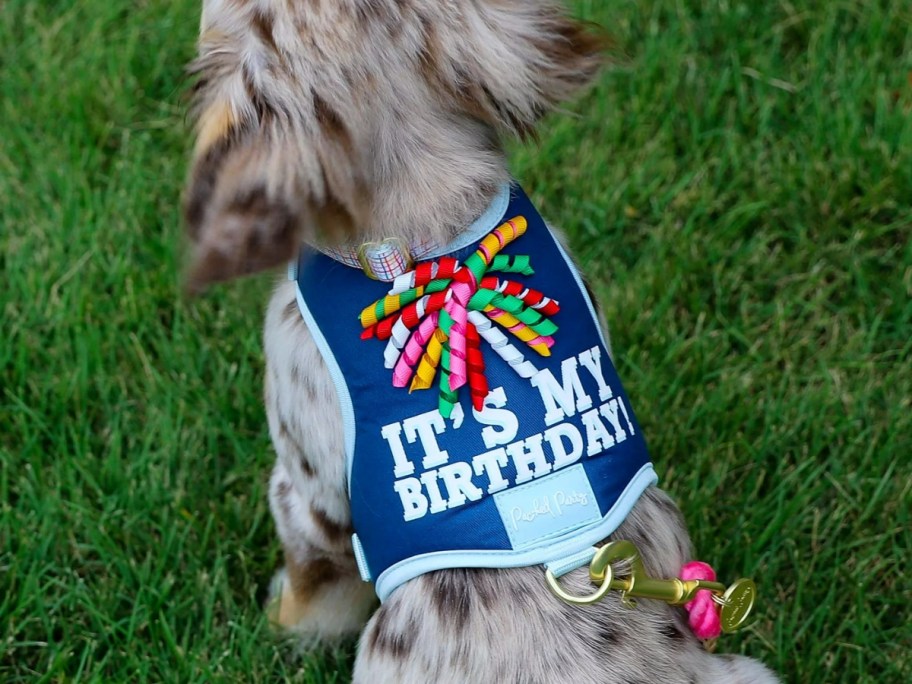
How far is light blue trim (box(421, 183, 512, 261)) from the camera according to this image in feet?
6.06

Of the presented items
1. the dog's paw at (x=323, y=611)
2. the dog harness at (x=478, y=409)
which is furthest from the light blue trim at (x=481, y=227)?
the dog's paw at (x=323, y=611)

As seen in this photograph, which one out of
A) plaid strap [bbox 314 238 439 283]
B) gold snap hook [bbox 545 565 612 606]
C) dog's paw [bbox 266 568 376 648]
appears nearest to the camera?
gold snap hook [bbox 545 565 612 606]

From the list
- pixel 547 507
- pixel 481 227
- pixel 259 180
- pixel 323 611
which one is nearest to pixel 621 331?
pixel 323 611

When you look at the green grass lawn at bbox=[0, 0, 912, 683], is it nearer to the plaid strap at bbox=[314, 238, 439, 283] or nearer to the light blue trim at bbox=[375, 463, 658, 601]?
the plaid strap at bbox=[314, 238, 439, 283]

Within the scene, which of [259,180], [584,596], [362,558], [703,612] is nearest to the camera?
[259,180]

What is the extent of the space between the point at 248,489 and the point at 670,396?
1147mm

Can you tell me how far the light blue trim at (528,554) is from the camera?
5.70 ft

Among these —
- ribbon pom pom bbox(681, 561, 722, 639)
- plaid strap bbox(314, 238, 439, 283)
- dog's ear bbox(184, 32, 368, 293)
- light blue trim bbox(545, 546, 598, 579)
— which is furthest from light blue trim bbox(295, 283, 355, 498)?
ribbon pom pom bbox(681, 561, 722, 639)

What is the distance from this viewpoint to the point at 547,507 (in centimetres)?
175

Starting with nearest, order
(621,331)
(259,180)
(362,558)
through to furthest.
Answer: (259,180)
(362,558)
(621,331)

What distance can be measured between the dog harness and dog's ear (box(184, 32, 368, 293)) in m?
0.22

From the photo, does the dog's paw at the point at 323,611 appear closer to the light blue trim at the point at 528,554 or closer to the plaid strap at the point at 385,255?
the light blue trim at the point at 528,554

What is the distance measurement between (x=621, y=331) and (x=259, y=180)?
1.73 metres

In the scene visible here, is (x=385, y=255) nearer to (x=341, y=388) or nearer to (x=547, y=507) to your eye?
(x=341, y=388)
